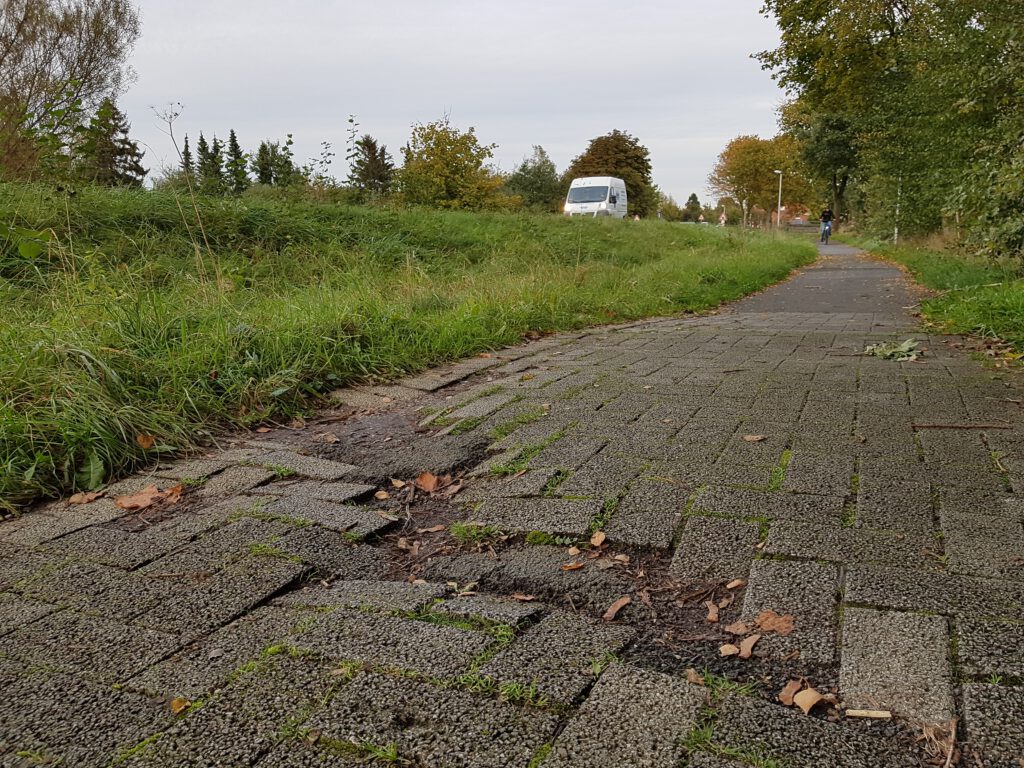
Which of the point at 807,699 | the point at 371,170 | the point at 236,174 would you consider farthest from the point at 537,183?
the point at 807,699

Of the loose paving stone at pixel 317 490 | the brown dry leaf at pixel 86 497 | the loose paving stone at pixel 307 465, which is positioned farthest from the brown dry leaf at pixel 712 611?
the brown dry leaf at pixel 86 497

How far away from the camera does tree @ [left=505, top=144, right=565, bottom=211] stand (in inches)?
1912

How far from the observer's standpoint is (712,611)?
1.82 meters

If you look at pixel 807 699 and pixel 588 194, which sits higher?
pixel 588 194

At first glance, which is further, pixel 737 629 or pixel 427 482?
pixel 427 482

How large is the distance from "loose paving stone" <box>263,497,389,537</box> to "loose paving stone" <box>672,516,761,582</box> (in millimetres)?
1025

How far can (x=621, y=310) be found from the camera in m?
8.12

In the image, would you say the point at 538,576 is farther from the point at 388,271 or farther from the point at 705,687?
the point at 388,271

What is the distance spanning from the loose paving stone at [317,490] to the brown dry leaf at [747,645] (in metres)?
1.56

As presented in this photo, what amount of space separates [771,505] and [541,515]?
763mm

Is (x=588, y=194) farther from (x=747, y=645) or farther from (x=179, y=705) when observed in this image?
(x=179, y=705)

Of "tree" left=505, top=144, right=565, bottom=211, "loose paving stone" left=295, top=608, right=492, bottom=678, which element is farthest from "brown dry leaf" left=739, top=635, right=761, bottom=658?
"tree" left=505, top=144, right=565, bottom=211

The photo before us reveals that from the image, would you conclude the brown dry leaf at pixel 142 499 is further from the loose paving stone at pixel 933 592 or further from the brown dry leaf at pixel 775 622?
the loose paving stone at pixel 933 592

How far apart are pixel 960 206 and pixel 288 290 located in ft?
21.8
